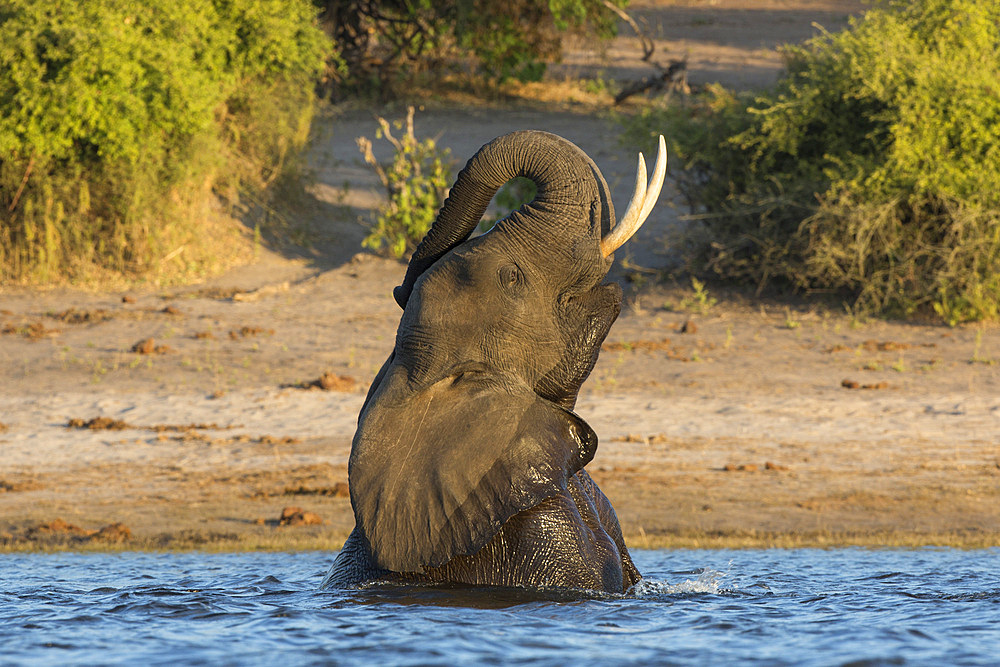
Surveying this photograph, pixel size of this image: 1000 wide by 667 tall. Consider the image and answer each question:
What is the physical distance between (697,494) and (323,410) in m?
3.32

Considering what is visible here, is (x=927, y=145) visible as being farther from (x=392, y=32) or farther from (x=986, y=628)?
(x=392, y=32)

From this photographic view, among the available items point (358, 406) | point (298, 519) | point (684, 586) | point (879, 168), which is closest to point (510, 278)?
point (684, 586)

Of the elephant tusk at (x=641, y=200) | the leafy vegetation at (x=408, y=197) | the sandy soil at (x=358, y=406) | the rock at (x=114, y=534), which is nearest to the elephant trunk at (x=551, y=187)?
the elephant tusk at (x=641, y=200)

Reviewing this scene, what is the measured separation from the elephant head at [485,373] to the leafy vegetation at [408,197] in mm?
11497

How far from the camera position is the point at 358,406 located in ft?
34.6

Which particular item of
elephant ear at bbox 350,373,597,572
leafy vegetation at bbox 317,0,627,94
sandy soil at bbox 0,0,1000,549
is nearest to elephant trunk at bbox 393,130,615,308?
elephant ear at bbox 350,373,597,572

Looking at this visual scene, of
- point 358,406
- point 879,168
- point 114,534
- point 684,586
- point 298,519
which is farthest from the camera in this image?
point 879,168

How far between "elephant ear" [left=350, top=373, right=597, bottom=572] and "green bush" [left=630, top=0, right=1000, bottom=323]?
33.2 ft

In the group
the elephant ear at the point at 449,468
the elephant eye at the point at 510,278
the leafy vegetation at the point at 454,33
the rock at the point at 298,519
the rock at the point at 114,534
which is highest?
the leafy vegetation at the point at 454,33

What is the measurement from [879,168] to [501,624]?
10.9 meters

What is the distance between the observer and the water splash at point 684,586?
15.7 feet

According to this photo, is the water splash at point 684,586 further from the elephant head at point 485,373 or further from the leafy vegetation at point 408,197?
the leafy vegetation at point 408,197

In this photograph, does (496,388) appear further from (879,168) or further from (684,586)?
(879,168)

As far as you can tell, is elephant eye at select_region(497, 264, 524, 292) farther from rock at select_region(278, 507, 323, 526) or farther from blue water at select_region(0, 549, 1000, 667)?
rock at select_region(278, 507, 323, 526)
